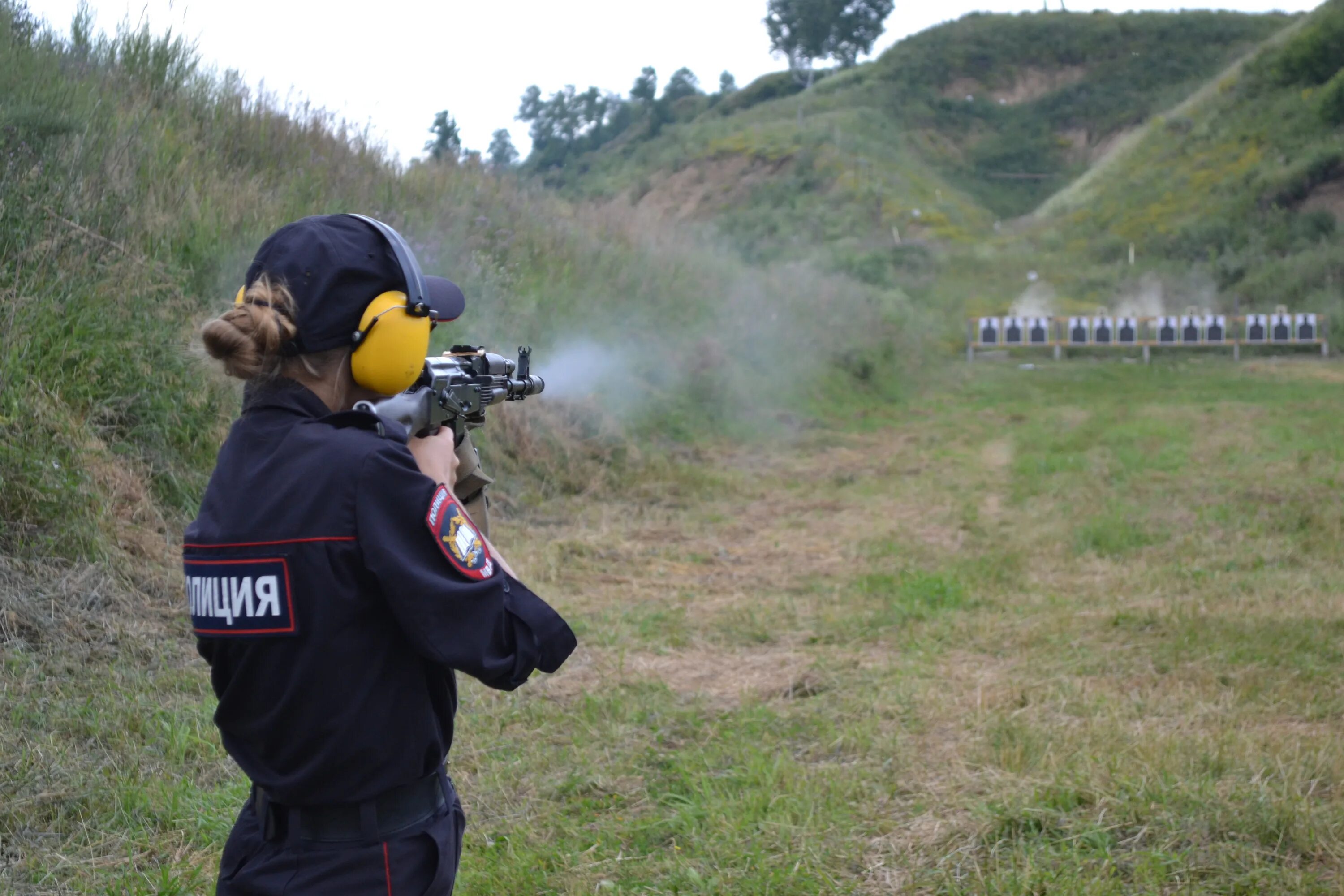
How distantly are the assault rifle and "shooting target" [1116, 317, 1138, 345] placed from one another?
25.2 metres

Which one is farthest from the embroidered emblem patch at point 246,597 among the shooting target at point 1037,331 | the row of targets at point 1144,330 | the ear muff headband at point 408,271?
the shooting target at point 1037,331

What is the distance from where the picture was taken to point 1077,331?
84.0ft

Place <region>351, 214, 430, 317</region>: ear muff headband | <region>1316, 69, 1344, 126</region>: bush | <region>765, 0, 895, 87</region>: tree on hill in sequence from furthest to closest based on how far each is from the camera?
<region>765, 0, 895, 87</region>: tree on hill, <region>1316, 69, 1344, 126</region>: bush, <region>351, 214, 430, 317</region>: ear muff headband

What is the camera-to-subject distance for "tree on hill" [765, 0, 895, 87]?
203 ft

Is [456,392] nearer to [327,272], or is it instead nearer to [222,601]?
[327,272]

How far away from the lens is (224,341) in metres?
1.55

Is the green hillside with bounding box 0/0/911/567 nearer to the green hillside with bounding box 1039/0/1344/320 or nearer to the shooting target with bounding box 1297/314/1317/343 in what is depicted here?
the shooting target with bounding box 1297/314/1317/343

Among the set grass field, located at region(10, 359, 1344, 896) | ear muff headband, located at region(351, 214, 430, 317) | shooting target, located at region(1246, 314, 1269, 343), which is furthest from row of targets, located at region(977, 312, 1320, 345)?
ear muff headband, located at region(351, 214, 430, 317)

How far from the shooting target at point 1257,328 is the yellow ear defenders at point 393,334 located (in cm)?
2573

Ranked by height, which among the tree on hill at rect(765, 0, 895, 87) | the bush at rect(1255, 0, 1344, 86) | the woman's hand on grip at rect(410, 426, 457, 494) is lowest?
the woman's hand on grip at rect(410, 426, 457, 494)

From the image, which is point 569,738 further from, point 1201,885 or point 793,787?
point 1201,885

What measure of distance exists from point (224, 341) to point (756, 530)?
22.1ft

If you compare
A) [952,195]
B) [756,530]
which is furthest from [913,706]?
[952,195]

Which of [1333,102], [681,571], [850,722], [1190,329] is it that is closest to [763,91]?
[1333,102]
